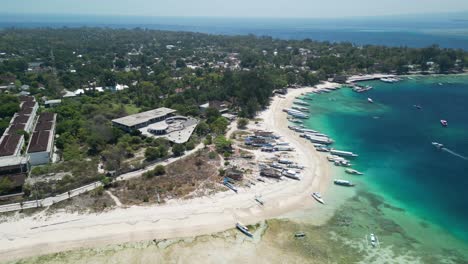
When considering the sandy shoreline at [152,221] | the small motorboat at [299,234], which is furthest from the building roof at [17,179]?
the small motorboat at [299,234]

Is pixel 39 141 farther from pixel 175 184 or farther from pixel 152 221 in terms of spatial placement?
pixel 152 221

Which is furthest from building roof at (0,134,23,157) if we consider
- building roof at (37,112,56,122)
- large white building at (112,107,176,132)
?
large white building at (112,107,176,132)

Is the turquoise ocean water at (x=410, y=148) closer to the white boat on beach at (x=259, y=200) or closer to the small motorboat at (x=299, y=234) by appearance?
the small motorboat at (x=299, y=234)

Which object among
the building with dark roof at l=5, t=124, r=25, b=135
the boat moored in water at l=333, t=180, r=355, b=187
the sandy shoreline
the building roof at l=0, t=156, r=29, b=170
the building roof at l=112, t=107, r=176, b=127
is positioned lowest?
the sandy shoreline

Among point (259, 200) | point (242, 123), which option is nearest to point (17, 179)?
point (259, 200)

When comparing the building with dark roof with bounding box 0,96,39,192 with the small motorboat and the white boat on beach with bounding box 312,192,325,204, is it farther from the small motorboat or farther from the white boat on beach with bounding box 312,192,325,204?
the white boat on beach with bounding box 312,192,325,204

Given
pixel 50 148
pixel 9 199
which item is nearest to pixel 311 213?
pixel 9 199
